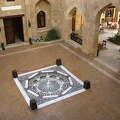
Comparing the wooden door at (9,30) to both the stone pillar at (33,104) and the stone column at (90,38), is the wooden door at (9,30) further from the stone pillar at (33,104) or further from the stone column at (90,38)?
the stone pillar at (33,104)

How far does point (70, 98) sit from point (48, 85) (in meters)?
1.63

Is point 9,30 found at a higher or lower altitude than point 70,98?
higher

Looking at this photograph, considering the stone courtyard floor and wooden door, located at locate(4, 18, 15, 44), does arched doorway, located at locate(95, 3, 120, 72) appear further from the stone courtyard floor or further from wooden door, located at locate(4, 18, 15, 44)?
wooden door, located at locate(4, 18, 15, 44)

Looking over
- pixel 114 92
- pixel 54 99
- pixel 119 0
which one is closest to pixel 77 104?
pixel 54 99

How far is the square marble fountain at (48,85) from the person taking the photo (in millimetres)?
8891

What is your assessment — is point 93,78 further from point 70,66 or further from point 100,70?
point 70,66

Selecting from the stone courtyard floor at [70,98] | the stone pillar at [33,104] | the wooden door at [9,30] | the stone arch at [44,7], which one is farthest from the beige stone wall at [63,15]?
the stone pillar at [33,104]

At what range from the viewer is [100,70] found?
37.0 ft

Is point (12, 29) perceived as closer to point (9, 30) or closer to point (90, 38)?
point (9, 30)

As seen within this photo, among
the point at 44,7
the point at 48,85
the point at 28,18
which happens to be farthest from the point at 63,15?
the point at 48,85

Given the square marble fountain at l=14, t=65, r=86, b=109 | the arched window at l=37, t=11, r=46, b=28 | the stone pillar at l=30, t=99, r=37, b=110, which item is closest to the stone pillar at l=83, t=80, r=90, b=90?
the square marble fountain at l=14, t=65, r=86, b=109

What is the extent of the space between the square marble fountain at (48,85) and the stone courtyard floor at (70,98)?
303 millimetres

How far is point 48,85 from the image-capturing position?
988 centimetres

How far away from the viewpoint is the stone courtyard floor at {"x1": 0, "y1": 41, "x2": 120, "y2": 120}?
7.87 m
